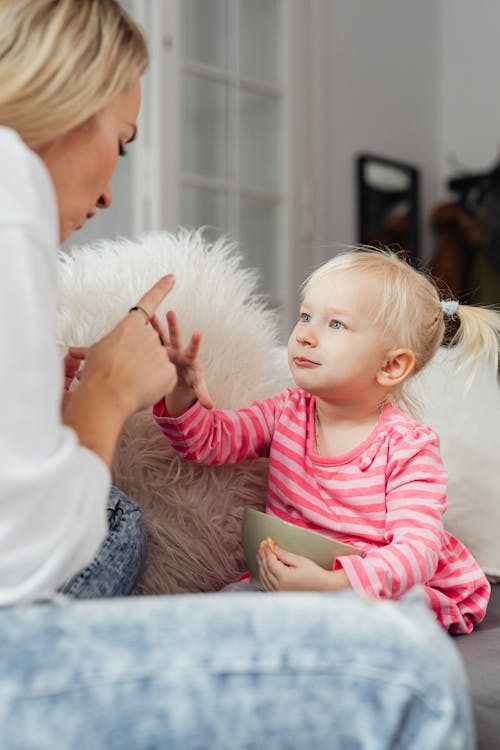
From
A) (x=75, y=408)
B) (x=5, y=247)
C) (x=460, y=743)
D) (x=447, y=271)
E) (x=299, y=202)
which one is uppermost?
(x=5, y=247)

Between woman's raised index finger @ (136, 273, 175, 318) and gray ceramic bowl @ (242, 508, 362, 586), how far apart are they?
Answer: 0.32 m

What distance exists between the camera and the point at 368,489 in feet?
3.96

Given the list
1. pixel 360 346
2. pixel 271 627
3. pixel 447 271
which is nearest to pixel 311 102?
pixel 447 271

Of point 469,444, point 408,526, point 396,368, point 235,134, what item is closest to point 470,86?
point 235,134

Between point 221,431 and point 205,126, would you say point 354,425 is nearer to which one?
point 221,431

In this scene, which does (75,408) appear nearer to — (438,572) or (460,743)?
(460,743)

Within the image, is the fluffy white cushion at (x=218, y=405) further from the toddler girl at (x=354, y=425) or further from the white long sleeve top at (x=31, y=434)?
the white long sleeve top at (x=31, y=434)

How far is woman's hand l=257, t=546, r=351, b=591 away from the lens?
3.55ft

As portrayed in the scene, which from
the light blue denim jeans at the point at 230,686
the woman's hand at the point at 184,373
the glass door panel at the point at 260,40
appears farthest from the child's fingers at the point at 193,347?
the glass door panel at the point at 260,40

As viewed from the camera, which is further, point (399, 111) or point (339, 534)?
point (399, 111)

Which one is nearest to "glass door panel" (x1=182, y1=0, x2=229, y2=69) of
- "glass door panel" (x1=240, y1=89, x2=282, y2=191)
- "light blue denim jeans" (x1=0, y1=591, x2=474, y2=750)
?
"glass door panel" (x1=240, y1=89, x2=282, y2=191)

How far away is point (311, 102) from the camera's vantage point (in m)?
3.96

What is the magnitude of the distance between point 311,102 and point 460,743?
3.63 metres

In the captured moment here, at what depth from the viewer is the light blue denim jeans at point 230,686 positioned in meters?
0.62
